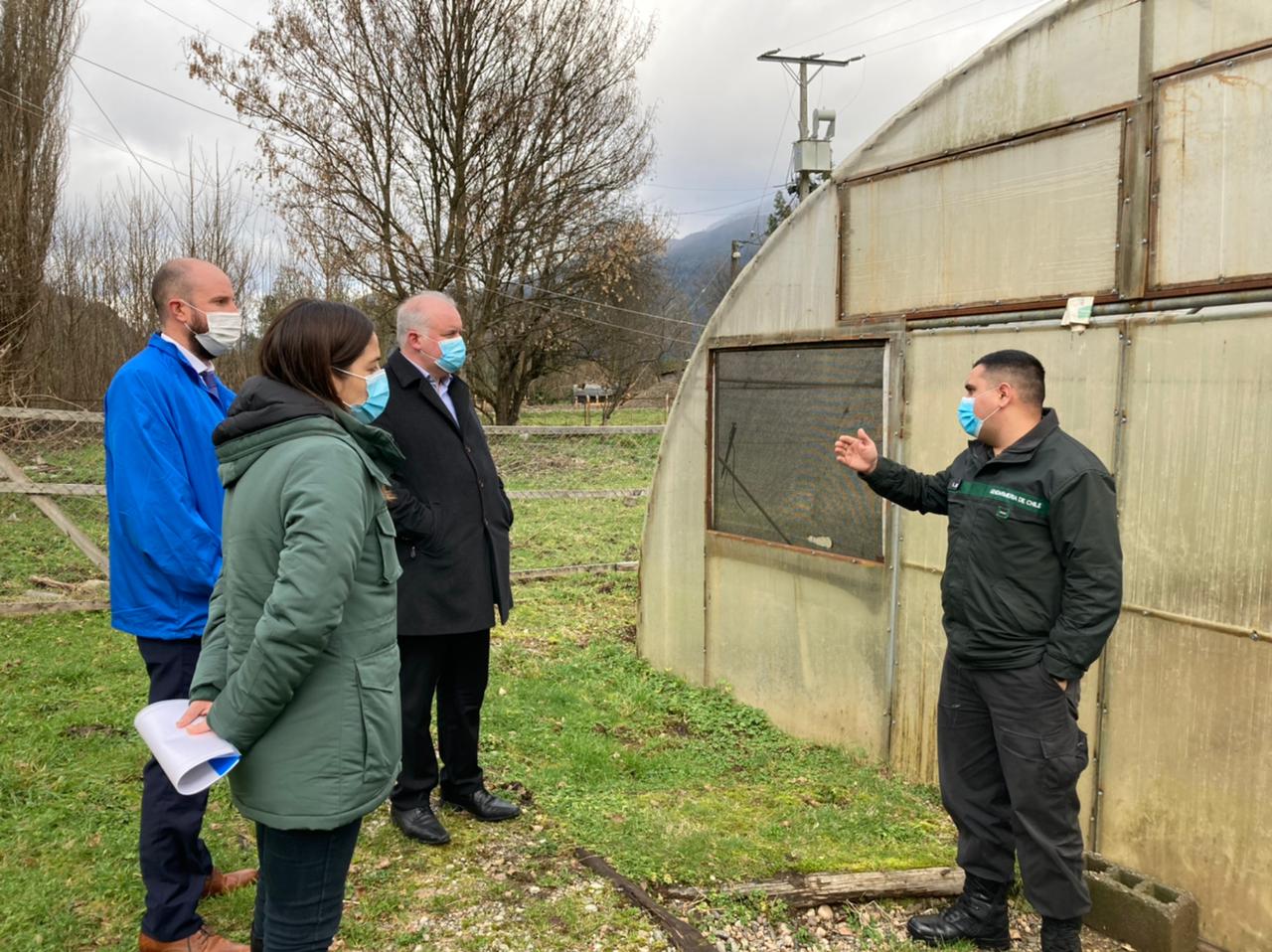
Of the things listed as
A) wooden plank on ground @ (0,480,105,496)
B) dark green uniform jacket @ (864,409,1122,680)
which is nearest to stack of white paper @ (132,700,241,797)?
dark green uniform jacket @ (864,409,1122,680)

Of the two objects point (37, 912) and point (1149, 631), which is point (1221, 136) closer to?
point (1149, 631)

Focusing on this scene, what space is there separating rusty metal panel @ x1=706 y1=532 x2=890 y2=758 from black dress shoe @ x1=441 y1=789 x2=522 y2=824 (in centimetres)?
202

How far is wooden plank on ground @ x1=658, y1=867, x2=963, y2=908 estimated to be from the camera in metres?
3.49

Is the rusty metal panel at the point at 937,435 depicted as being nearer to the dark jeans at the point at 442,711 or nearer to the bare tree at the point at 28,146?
the dark jeans at the point at 442,711

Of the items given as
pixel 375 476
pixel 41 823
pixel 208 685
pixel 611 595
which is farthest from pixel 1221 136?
pixel 611 595

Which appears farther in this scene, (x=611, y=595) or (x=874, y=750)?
(x=611, y=595)

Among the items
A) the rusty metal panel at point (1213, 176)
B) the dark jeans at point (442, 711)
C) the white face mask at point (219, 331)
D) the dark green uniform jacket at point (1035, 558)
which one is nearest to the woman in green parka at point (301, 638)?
the white face mask at point (219, 331)

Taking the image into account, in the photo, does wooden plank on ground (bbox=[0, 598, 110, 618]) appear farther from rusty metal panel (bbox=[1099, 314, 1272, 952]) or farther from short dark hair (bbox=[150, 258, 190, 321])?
rusty metal panel (bbox=[1099, 314, 1272, 952])

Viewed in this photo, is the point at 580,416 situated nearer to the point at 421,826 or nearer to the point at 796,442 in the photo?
the point at 796,442

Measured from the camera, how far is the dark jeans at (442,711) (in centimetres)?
377

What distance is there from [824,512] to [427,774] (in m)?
2.59

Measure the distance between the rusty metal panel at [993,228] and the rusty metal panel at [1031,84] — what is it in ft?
0.35

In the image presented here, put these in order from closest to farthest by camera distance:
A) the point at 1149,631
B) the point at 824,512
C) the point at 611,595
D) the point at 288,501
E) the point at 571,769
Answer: the point at 288,501 < the point at 1149,631 < the point at 571,769 < the point at 824,512 < the point at 611,595

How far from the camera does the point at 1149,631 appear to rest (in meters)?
3.63
